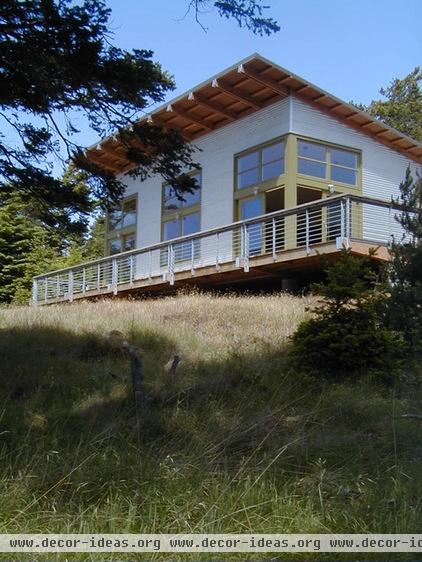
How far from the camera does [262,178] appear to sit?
750 inches

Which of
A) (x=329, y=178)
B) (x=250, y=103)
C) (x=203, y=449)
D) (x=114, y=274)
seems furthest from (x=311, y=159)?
(x=203, y=449)

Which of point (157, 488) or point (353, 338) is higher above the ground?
point (353, 338)

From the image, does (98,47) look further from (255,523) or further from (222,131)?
(222,131)

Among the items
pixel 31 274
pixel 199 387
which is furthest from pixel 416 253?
pixel 31 274

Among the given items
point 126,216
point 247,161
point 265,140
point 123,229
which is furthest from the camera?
point 126,216

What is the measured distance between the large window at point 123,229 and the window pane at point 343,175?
8.88 meters

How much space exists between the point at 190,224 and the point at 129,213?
4396 mm

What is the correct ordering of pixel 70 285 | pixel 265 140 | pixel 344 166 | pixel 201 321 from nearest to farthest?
pixel 201 321
pixel 265 140
pixel 344 166
pixel 70 285

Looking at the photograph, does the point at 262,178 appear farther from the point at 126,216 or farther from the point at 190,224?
→ the point at 126,216

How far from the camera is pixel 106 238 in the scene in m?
26.1

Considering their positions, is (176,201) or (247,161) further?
(176,201)

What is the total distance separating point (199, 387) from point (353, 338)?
6.52ft

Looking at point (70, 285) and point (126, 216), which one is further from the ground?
point (126, 216)

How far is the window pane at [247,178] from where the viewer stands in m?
19.4
